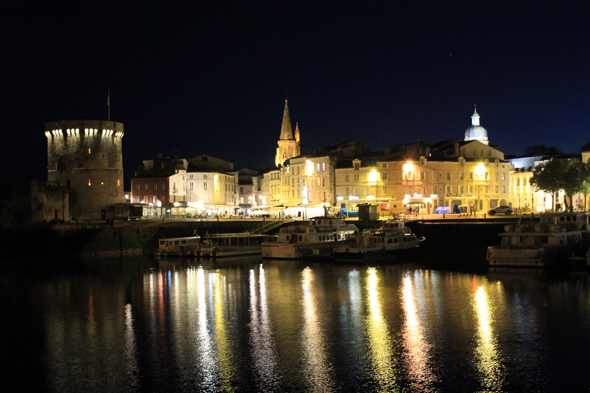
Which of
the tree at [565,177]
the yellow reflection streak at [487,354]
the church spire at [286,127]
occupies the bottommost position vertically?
the yellow reflection streak at [487,354]

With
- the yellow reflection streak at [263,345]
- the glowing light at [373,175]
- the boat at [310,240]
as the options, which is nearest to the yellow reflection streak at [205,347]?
Answer: the yellow reflection streak at [263,345]

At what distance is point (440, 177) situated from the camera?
7044 cm

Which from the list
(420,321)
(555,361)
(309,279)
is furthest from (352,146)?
(555,361)

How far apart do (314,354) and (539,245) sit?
23.5 metres

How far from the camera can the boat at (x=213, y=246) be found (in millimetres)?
50219

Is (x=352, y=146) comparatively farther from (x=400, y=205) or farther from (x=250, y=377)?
(x=250, y=377)

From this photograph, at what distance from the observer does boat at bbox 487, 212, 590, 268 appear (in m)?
36.8

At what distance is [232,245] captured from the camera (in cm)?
5225

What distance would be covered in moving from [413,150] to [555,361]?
56.9m

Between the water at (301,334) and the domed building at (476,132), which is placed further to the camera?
the domed building at (476,132)

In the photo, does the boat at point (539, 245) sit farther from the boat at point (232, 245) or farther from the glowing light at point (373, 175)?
the glowing light at point (373, 175)

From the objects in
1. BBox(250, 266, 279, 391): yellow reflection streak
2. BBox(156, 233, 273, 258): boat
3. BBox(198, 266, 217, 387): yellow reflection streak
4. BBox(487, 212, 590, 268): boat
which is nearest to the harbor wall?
BBox(156, 233, 273, 258): boat

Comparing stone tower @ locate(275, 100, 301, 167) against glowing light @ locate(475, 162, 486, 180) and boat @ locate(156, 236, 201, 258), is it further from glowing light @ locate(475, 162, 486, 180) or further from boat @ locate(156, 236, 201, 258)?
boat @ locate(156, 236, 201, 258)

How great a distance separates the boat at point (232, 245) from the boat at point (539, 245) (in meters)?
21.7
